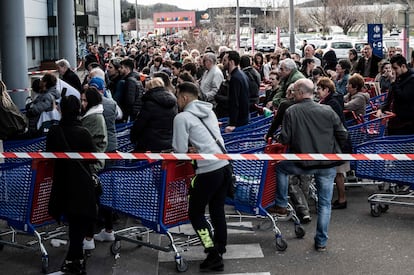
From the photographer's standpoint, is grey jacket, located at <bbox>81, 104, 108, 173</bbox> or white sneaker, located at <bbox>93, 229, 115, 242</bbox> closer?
grey jacket, located at <bbox>81, 104, 108, 173</bbox>

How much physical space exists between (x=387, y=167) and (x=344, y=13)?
222 ft

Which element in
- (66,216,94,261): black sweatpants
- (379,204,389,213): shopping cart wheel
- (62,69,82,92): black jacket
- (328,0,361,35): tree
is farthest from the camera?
(328,0,361,35): tree

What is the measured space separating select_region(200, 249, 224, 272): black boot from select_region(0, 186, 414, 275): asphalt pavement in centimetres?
→ 9

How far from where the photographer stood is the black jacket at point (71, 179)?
6.52m

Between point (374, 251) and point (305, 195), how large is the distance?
1.66 meters

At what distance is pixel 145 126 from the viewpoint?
804cm

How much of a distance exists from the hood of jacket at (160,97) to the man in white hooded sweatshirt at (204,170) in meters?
1.36

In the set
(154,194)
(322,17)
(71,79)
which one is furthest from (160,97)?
(322,17)

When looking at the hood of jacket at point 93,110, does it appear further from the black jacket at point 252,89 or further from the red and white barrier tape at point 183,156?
the black jacket at point 252,89

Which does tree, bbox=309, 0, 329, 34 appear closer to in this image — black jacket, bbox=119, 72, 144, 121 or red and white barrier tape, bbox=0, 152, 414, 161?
black jacket, bbox=119, 72, 144, 121

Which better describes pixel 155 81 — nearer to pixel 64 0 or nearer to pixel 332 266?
pixel 332 266

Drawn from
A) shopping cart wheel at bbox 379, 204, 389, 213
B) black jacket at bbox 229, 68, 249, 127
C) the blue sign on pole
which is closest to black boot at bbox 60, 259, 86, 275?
black jacket at bbox 229, 68, 249, 127

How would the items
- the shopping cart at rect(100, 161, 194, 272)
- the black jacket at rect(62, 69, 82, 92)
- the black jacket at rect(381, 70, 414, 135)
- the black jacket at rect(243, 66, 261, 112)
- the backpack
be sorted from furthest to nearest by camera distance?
the black jacket at rect(62, 69, 82, 92), the black jacket at rect(243, 66, 261, 112), the black jacket at rect(381, 70, 414, 135), the backpack, the shopping cart at rect(100, 161, 194, 272)

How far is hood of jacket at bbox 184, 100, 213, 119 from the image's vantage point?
6543 mm
